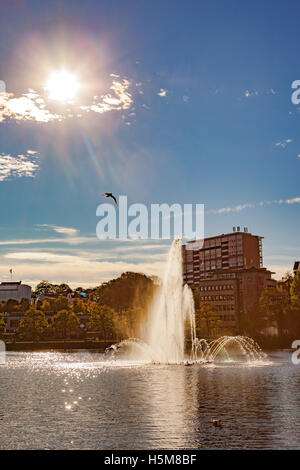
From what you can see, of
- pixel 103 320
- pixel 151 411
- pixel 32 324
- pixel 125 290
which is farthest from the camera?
pixel 125 290

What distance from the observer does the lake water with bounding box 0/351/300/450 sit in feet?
81.3

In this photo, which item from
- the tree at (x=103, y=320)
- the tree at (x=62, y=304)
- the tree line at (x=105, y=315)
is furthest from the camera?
the tree at (x=62, y=304)

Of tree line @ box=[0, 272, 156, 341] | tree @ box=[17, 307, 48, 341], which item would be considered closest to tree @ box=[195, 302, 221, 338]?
tree line @ box=[0, 272, 156, 341]

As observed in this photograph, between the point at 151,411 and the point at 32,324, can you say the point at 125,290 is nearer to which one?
the point at 32,324

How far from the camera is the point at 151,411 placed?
107 ft

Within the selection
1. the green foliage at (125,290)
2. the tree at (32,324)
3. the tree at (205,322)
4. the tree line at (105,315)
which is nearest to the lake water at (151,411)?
the tree line at (105,315)

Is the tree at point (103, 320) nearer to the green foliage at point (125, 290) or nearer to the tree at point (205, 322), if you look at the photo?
the tree at point (205, 322)

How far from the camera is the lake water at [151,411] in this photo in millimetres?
24781

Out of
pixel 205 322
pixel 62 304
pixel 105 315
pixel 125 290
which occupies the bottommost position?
pixel 205 322

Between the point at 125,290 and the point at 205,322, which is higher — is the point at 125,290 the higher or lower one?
the higher one

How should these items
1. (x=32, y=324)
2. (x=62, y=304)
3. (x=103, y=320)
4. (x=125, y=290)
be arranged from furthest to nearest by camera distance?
(x=125, y=290), (x=62, y=304), (x=103, y=320), (x=32, y=324)

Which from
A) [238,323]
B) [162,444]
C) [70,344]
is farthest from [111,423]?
[238,323]

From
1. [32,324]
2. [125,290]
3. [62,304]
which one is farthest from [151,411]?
[125,290]
